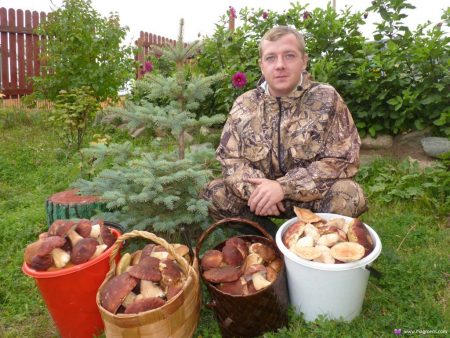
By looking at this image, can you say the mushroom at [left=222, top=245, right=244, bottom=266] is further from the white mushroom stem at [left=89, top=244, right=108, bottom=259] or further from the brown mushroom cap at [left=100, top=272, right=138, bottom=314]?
the white mushroom stem at [left=89, top=244, right=108, bottom=259]

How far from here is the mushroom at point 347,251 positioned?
6.73 feet

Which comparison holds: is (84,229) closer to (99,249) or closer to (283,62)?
(99,249)

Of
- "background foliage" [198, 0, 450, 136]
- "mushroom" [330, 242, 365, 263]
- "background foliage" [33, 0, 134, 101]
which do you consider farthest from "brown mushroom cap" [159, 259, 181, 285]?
"background foliage" [33, 0, 134, 101]

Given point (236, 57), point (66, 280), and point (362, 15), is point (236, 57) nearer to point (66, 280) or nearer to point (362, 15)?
point (362, 15)

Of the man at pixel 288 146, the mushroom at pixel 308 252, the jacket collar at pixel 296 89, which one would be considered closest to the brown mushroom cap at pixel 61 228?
the man at pixel 288 146

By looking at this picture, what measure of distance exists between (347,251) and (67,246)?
4.79ft

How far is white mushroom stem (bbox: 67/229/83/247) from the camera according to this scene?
86.1 inches

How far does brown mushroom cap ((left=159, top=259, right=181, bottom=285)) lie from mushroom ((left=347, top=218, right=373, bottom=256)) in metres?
0.93

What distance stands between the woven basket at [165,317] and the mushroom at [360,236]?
2.77 feet

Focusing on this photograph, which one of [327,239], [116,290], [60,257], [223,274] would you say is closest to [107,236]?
[60,257]

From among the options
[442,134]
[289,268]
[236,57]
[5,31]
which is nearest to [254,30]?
[236,57]

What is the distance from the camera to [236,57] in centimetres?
551

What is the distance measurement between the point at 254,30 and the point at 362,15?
4.59 feet

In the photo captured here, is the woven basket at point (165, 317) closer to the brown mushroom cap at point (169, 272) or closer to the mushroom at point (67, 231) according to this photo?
the brown mushroom cap at point (169, 272)
